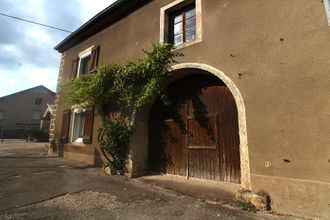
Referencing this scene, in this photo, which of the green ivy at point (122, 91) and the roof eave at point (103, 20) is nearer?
the green ivy at point (122, 91)

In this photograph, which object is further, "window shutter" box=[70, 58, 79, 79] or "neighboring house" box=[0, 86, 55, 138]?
"neighboring house" box=[0, 86, 55, 138]

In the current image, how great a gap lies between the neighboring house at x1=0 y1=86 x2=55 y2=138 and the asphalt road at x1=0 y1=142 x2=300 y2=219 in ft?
93.7

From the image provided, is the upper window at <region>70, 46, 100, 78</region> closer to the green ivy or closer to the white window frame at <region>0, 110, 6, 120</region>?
the green ivy

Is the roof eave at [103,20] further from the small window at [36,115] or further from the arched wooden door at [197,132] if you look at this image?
the small window at [36,115]

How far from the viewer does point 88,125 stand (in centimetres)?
794

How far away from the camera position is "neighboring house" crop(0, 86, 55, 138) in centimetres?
2981

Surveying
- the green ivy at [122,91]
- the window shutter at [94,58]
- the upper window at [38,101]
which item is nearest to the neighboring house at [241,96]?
the green ivy at [122,91]

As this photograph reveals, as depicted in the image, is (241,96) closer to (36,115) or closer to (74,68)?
(74,68)

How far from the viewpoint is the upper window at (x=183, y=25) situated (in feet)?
19.5

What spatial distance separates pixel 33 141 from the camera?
67.7 feet

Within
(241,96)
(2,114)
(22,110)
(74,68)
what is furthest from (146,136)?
(2,114)

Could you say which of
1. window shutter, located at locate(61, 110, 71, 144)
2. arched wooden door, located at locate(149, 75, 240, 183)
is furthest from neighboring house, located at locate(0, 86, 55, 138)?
arched wooden door, located at locate(149, 75, 240, 183)

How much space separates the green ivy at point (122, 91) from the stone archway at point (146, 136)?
0.84 ft

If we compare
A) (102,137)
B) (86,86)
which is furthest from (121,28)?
(102,137)
